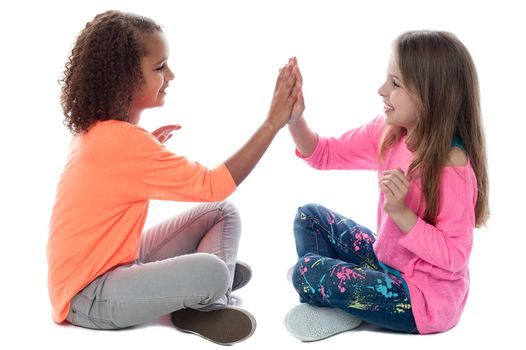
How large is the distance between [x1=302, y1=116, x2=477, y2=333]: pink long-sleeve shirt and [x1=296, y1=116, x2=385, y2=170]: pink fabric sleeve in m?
0.13

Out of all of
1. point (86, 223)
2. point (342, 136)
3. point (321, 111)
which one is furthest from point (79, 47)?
point (321, 111)

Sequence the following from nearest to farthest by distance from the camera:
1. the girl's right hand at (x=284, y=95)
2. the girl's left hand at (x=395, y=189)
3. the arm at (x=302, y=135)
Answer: the girl's left hand at (x=395, y=189) < the girl's right hand at (x=284, y=95) < the arm at (x=302, y=135)

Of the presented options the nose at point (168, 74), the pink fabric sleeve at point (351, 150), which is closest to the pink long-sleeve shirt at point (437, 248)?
the pink fabric sleeve at point (351, 150)

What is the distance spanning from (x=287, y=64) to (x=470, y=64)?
43 cm

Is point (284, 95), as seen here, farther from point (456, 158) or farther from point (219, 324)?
point (219, 324)

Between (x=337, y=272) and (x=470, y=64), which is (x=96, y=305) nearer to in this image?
(x=337, y=272)

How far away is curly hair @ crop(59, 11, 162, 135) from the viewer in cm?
165

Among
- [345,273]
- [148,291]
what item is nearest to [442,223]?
[345,273]

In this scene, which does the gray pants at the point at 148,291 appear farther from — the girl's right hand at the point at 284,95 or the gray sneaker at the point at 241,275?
the girl's right hand at the point at 284,95

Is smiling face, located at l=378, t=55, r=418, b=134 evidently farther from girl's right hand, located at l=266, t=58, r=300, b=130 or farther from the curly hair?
the curly hair

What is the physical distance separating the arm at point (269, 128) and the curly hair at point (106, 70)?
0.92 feet

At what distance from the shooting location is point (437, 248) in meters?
1.60

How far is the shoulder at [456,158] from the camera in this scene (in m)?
1.64

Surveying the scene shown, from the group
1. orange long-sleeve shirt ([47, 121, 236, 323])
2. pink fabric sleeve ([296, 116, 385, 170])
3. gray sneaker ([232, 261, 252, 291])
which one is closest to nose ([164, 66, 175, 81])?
orange long-sleeve shirt ([47, 121, 236, 323])
